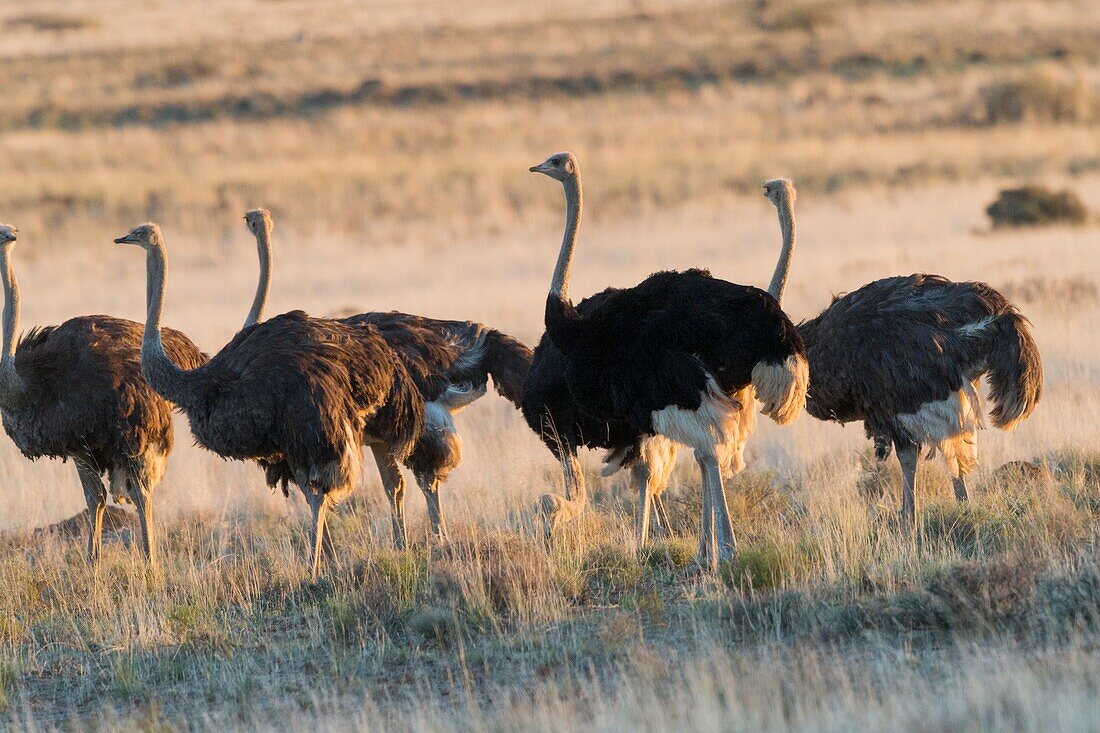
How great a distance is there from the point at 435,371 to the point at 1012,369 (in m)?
3.21

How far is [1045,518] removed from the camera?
309 inches

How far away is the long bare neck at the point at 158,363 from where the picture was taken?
8.12m

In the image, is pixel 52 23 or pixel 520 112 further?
pixel 52 23

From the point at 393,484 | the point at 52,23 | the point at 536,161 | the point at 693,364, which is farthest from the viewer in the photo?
the point at 52,23


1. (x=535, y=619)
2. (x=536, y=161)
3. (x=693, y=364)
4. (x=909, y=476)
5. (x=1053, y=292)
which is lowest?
(x=535, y=619)

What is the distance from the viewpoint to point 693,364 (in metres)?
7.54

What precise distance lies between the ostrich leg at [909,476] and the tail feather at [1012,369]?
1.51ft

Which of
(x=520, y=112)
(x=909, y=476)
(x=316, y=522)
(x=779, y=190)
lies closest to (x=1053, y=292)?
(x=779, y=190)

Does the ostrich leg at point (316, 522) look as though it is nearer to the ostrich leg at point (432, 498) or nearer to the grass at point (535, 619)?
the grass at point (535, 619)

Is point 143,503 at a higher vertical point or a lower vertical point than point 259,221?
lower

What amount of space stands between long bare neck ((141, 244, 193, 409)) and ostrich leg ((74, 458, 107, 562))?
1198mm

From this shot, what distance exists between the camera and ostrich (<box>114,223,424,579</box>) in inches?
313

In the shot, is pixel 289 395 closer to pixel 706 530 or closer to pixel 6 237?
pixel 706 530

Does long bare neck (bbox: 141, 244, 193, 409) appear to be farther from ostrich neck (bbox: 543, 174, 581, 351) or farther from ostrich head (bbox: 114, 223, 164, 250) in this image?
ostrich neck (bbox: 543, 174, 581, 351)
